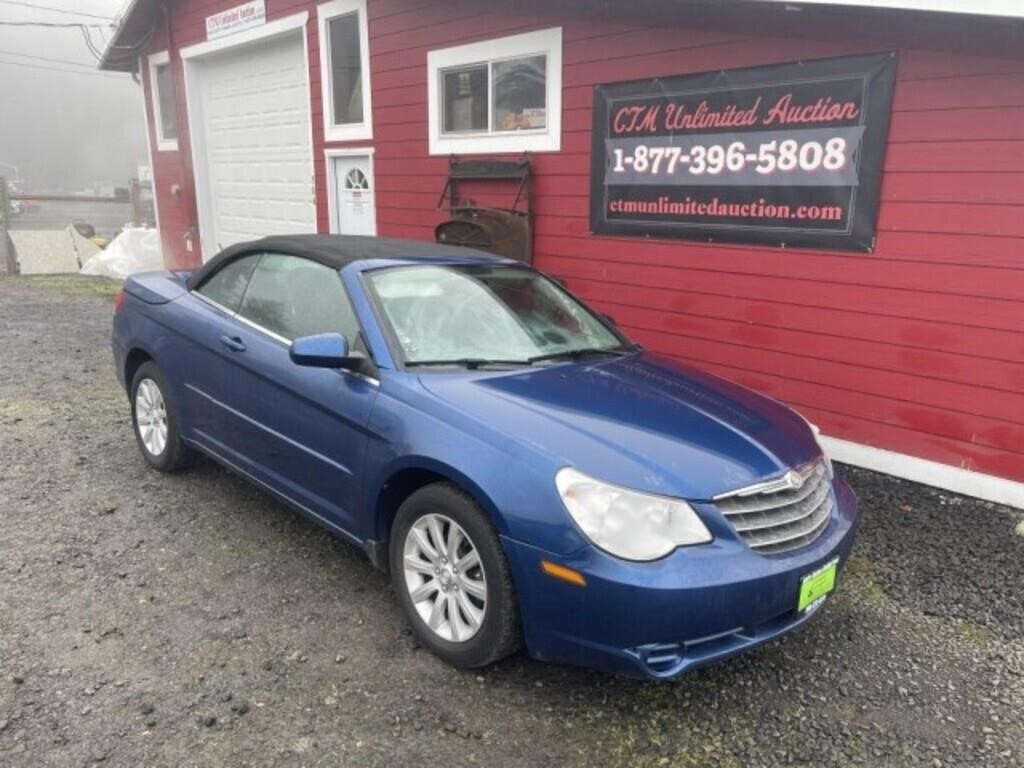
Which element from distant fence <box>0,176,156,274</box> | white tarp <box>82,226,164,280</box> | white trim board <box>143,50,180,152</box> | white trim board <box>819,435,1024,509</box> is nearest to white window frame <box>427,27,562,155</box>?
white trim board <box>819,435,1024,509</box>

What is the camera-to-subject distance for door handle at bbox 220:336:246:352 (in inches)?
147

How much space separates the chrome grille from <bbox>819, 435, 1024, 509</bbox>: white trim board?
192 cm

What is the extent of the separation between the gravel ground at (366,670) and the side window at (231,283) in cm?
112

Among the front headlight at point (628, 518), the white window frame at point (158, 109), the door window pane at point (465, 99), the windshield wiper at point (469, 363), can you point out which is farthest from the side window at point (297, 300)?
the white window frame at point (158, 109)

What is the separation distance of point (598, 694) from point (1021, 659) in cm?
177

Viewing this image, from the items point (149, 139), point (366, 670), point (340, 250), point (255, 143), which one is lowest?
point (366, 670)

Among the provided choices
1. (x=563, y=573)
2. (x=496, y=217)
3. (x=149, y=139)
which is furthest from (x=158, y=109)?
(x=563, y=573)

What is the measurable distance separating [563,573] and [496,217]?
193 inches

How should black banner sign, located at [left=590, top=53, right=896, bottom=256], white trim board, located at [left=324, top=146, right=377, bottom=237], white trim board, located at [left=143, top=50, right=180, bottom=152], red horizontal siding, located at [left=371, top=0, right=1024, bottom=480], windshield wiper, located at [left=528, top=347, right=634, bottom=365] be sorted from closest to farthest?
windshield wiper, located at [left=528, top=347, right=634, bottom=365] → red horizontal siding, located at [left=371, top=0, right=1024, bottom=480] → black banner sign, located at [left=590, top=53, right=896, bottom=256] → white trim board, located at [left=324, top=146, right=377, bottom=237] → white trim board, located at [left=143, top=50, right=180, bottom=152]

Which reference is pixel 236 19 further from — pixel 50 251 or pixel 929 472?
pixel 929 472

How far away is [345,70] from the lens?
8.77 m

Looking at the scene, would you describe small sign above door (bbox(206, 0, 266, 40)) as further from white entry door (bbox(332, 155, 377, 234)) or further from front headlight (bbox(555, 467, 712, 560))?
front headlight (bbox(555, 467, 712, 560))

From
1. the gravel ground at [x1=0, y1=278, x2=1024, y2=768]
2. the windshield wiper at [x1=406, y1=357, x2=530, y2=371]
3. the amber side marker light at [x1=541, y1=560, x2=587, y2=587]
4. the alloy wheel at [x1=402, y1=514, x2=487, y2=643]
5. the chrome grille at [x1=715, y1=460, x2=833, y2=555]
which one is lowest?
the gravel ground at [x1=0, y1=278, x2=1024, y2=768]

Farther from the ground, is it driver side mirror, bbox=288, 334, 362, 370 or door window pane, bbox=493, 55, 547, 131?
door window pane, bbox=493, 55, 547, 131
